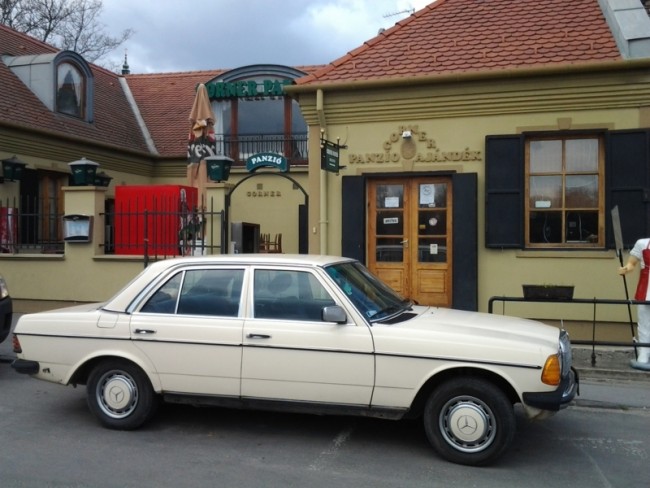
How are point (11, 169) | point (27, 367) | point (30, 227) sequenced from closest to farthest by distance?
point (27, 367)
point (11, 169)
point (30, 227)

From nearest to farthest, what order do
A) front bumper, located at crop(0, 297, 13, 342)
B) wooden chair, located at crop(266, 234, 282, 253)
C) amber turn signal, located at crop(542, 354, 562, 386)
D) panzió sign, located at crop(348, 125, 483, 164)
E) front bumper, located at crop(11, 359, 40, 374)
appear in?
amber turn signal, located at crop(542, 354, 562, 386), front bumper, located at crop(11, 359, 40, 374), front bumper, located at crop(0, 297, 13, 342), panzió sign, located at crop(348, 125, 483, 164), wooden chair, located at crop(266, 234, 282, 253)

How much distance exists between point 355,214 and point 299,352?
228 inches

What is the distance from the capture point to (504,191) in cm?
1002

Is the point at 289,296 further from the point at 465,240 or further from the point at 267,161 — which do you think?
the point at 267,161

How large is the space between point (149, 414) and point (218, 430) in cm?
62

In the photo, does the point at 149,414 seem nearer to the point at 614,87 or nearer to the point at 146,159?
the point at 614,87

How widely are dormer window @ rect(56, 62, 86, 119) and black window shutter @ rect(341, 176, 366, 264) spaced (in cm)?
953

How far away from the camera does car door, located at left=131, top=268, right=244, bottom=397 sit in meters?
5.32

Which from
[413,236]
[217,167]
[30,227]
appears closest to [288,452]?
[413,236]

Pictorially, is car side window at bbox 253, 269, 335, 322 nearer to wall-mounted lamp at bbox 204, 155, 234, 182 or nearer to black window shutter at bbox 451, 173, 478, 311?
black window shutter at bbox 451, 173, 478, 311

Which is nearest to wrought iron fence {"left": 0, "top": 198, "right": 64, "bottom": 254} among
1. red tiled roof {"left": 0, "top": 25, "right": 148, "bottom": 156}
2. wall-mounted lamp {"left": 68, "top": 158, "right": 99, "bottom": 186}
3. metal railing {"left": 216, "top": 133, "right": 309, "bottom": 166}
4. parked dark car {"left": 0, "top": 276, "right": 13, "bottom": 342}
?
wall-mounted lamp {"left": 68, "top": 158, "right": 99, "bottom": 186}

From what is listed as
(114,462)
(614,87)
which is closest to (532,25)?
(614,87)

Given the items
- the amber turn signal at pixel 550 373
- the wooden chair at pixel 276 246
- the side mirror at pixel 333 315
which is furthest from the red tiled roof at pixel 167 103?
the amber turn signal at pixel 550 373

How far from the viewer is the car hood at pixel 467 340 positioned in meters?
4.80
